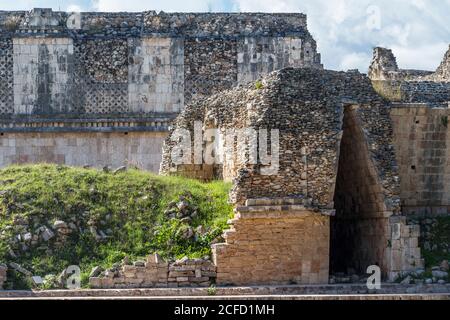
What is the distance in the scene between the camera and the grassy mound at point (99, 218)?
26203mm

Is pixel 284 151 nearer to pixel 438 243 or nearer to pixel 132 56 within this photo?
pixel 438 243

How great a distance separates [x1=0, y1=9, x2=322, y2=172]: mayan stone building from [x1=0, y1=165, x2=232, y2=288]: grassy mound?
9359 millimetres

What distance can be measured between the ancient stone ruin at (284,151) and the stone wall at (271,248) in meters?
0.02

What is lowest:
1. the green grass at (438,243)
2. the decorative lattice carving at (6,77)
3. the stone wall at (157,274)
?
the stone wall at (157,274)

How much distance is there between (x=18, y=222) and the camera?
2684 centimetres

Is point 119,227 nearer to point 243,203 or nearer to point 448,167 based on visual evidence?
point 243,203

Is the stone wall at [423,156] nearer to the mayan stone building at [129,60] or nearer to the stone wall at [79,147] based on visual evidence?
the mayan stone building at [129,60]

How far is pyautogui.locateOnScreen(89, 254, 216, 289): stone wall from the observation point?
25.3m

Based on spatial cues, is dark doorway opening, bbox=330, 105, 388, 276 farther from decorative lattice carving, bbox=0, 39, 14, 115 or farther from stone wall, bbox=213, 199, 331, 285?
decorative lattice carving, bbox=0, 39, 14, 115

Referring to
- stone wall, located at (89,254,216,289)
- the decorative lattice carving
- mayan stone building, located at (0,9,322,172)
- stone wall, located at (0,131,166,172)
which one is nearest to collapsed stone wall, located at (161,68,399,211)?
stone wall, located at (89,254,216,289)

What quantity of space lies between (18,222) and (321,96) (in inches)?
255

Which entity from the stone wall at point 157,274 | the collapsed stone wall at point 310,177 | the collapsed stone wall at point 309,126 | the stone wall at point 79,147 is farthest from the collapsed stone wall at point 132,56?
the stone wall at point 157,274

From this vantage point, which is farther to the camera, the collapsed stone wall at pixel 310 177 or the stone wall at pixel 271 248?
the collapsed stone wall at pixel 310 177

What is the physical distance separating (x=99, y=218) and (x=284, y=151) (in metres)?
3.98
